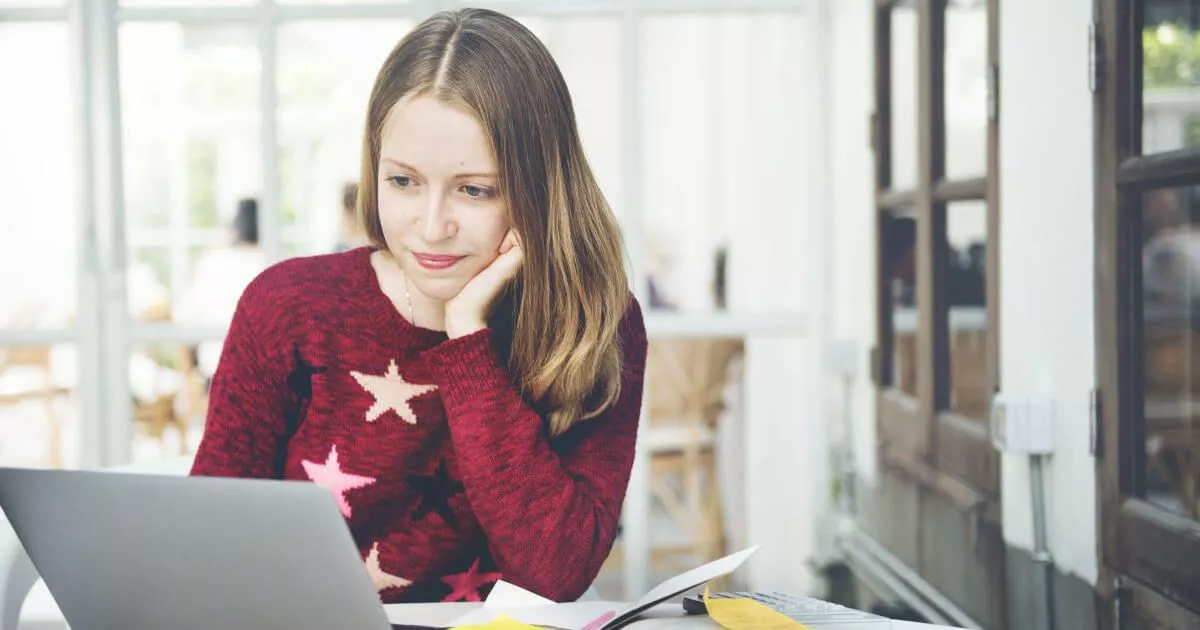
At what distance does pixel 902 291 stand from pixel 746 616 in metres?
2.20

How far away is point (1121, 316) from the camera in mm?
1803

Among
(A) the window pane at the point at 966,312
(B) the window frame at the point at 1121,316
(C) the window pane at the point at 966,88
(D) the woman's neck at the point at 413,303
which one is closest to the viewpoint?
(D) the woman's neck at the point at 413,303

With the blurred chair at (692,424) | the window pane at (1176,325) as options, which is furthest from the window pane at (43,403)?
the window pane at (1176,325)

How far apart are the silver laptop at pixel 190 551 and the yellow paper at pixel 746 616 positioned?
30 cm

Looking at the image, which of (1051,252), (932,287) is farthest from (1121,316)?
(932,287)

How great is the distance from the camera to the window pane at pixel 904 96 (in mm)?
2896

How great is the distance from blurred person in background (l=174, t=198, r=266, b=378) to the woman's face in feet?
6.23

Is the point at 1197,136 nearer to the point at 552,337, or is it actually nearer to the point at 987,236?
the point at 987,236

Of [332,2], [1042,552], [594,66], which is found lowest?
[1042,552]

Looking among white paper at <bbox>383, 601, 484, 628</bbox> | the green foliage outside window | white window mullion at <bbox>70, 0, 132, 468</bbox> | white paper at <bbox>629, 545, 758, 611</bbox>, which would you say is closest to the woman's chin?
white paper at <bbox>383, 601, 484, 628</bbox>

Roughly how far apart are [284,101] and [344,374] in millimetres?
1876

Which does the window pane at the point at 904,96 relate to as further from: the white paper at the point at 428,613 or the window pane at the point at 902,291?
the white paper at the point at 428,613

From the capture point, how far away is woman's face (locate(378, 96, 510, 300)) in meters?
1.27

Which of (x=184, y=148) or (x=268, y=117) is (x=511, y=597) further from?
(x=184, y=148)
